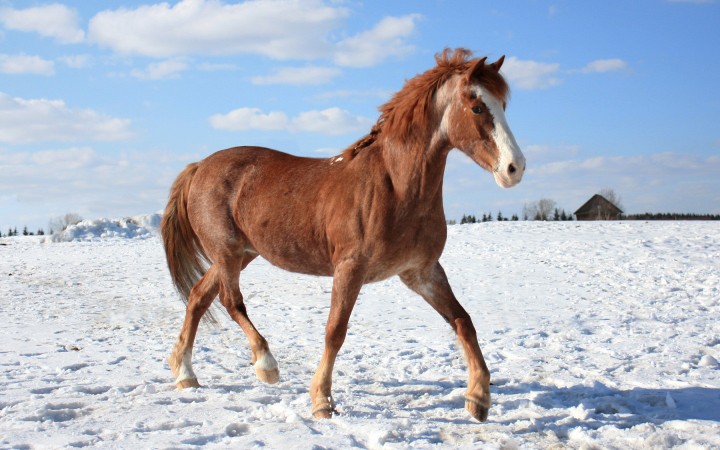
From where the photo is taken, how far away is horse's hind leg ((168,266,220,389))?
213 inches

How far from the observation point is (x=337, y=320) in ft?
14.2

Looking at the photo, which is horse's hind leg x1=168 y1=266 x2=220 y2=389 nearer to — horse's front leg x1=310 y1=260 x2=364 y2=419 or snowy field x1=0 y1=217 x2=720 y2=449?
snowy field x1=0 y1=217 x2=720 y2=449

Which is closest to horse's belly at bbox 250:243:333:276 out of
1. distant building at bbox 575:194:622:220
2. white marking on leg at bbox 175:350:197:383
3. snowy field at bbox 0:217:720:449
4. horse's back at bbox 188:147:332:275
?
horse's back at bbox 188:147:332:275

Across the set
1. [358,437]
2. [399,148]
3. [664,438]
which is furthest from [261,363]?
[664,438]

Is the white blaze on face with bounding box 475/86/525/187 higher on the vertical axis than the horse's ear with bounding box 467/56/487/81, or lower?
lower

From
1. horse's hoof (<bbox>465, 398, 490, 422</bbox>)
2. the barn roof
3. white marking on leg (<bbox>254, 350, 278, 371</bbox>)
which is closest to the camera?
horse's hoof (<bbox>465, 398, 490, 422</bbox>)

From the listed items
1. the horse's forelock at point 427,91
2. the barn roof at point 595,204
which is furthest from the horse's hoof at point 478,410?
the barn roof at point 595,204

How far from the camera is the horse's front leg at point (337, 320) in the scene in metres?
4.29

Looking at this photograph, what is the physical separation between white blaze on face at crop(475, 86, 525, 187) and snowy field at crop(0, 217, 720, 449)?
160 centimetres

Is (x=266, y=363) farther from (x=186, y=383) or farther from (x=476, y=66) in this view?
(x=476, y=66)

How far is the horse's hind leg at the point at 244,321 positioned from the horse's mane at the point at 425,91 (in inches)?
71.4

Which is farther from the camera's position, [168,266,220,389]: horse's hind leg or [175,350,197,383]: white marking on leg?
[168,266,220,389]: horse's hind leg

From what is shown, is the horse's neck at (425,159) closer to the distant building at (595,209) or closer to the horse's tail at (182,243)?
the horse's tail at (182,243)

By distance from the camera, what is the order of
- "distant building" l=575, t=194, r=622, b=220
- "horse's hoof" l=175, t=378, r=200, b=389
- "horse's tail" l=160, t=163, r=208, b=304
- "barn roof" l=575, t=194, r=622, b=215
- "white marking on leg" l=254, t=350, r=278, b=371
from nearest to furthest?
1. "white marking on leg" l=254, t=350, r=278, b=371
2. "horse's hoof" l=175, t=378, r=200, b=389
3. "horse's tail" l=160, t=163, r=208, b=304
4. "distant building" l=575, t=194, r=622, b=220
5. "barn roof" l=575, t=194, r=622, b=215
